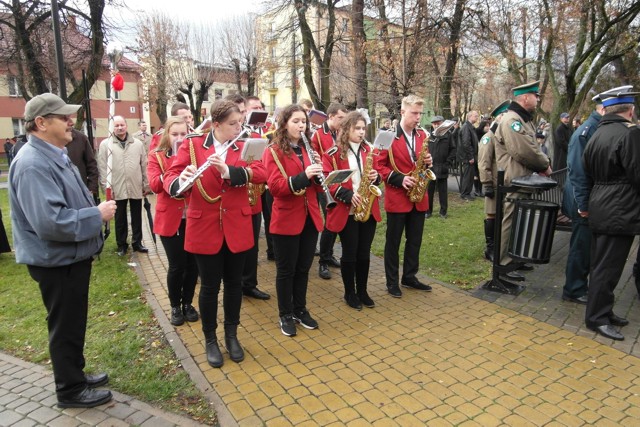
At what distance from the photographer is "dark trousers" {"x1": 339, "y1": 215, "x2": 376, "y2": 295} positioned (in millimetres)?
4895

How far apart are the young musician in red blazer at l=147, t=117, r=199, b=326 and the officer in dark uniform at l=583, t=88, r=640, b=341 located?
13.4ft

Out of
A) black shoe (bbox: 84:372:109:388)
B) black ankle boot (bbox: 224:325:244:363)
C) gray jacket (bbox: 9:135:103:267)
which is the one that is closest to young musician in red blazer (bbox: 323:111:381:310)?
black ankle boot (bbox: 224:325:244:363)

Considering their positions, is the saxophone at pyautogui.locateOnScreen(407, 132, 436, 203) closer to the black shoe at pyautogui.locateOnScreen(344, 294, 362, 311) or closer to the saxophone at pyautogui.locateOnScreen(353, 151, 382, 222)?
the saxophone at pyautogui.locateOnScreen(353, 151, 382, 222)

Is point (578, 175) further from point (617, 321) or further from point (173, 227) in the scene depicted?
point (173, 227)

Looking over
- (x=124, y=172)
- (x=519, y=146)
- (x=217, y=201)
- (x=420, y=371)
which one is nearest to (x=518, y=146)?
(x=519, y=146)

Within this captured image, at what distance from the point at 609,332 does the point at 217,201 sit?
12.8ft

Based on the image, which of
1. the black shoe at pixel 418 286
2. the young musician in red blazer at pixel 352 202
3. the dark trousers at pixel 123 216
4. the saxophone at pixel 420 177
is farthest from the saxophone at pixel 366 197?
the dark trousers at pixel 123 216

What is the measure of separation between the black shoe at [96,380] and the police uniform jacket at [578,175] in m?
4.83

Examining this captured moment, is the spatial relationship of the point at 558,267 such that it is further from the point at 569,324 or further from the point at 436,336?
the point at 436,336

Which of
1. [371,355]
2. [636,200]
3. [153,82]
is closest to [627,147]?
[636,200]

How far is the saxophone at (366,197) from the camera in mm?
4801

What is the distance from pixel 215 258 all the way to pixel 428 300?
277 cm

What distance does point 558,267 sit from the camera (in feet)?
21.5

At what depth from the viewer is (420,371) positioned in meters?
3.83
